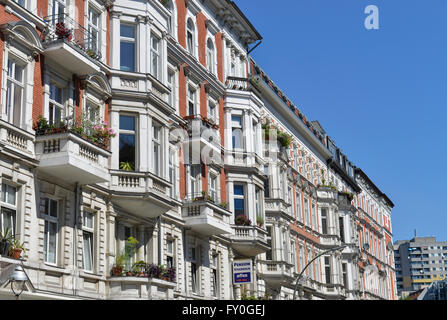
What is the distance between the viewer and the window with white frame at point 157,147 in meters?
25.9

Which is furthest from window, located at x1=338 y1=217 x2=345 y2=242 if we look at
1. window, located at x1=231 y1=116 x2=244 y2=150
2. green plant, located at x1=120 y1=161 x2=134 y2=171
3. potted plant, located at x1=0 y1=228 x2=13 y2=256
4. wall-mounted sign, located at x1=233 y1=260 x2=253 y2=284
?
potted plant, located at x1=0 y1=228 x2=13 y2=256

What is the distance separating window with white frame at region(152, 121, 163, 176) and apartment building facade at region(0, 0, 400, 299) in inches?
2.2

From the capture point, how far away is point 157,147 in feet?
85.7

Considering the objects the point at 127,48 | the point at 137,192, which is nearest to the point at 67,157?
the point at 137,192

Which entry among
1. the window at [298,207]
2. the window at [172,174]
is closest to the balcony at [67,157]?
the window at [172,174]

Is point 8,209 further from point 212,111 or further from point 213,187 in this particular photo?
point 212,111

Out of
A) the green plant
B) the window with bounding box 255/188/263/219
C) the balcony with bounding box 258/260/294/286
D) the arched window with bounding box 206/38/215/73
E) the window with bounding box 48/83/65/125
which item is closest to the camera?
the window with bounding box 48/83/65/125

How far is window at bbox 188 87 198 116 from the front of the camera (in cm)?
3147

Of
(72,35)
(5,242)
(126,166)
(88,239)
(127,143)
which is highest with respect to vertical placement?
(72,35)

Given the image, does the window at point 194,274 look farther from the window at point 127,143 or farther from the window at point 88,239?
the window at point 88,239

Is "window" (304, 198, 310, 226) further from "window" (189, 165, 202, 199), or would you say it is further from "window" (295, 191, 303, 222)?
"window" (189, 165, 202, 199)

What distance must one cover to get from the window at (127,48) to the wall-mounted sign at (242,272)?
441 inches

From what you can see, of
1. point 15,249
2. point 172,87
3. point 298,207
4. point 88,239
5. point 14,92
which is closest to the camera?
point 15,249

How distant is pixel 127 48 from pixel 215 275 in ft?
38.4
